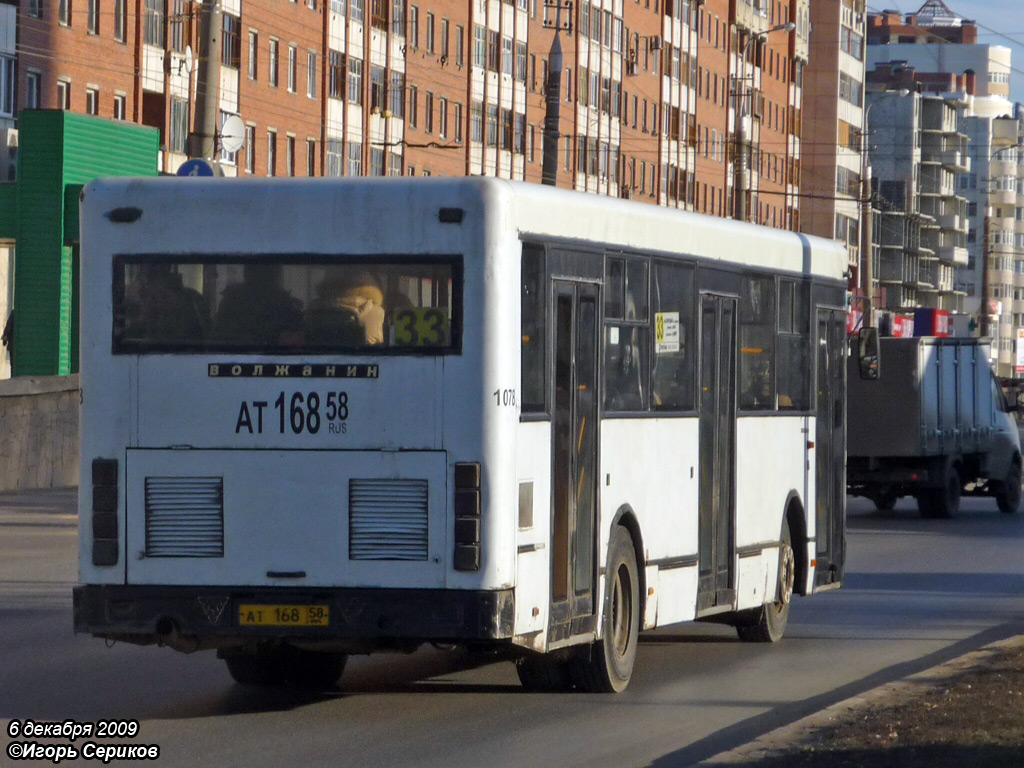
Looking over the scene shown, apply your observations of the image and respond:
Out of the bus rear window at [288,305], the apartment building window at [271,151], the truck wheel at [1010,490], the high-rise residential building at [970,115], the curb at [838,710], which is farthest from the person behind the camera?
the high-rise residential building at [970,115]

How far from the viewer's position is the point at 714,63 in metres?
112

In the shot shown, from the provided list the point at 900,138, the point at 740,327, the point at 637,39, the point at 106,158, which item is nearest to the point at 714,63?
the point at 637,39

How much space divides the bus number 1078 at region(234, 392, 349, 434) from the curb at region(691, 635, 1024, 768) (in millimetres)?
2643

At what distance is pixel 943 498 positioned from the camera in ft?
106

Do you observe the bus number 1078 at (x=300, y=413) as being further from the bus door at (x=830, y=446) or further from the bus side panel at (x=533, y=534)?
the bus door at (x=830, y=446)

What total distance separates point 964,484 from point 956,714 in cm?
2447

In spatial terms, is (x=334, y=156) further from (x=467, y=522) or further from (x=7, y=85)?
(x=467, y=522)

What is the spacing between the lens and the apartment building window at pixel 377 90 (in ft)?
240

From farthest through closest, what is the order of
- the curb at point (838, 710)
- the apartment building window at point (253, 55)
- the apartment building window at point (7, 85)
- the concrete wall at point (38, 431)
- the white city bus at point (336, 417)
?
1. the apartment building window at point (253, 55)
2. the apartment building window at point (7, 85)
3. the concrete wall at point (38, 431)
4. the white city bus at point (336, 417)
5. the curb at point (838, 710)

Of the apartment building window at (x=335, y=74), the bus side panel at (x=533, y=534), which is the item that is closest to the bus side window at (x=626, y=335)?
the bus side panel at (x=533, y=534)

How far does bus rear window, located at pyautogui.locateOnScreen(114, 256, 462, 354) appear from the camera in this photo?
10.6 metres

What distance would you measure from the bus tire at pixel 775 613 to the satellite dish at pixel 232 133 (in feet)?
56.5

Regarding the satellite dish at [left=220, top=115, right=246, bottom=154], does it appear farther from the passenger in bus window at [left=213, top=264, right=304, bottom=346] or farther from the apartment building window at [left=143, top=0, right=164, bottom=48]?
Result: the apartment building window at [left=143, top=0, right=164, bottom=48]

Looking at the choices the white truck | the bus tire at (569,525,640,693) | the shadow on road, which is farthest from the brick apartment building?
the shadow on road
